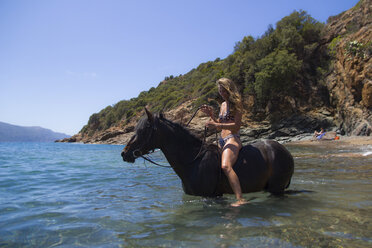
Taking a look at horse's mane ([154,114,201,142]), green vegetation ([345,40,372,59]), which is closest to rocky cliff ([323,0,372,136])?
green vegetation ([345,40,372,59])

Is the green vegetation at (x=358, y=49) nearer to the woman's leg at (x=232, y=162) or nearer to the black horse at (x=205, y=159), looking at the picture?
the black horse at (x=205, y=159)

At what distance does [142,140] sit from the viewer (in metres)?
4.52

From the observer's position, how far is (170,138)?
457 centimetres

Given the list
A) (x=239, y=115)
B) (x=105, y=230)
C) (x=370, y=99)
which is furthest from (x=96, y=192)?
(x=370, y=99)

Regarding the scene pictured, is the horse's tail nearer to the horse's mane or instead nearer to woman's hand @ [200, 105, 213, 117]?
woman's hand @ [200, 105, 213, 117]

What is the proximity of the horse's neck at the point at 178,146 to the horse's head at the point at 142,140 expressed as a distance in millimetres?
176

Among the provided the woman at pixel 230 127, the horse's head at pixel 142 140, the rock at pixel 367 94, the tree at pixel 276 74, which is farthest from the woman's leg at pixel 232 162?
the tree at pixel 276 74

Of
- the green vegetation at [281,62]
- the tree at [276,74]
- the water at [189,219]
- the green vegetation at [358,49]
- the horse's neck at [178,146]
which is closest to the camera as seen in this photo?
the water at [189,219]

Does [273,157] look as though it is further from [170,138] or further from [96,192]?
[96,192]

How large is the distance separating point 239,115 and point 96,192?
429 cm

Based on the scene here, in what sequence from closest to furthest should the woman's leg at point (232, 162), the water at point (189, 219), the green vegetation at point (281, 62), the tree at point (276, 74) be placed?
the water at point (189, 219) → the woman's leg at point (232, 162) → the tree at point (276, 74) → the green vegetation at point (281, 62)

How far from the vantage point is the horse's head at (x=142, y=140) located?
449 cm

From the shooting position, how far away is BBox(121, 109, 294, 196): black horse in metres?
4.24

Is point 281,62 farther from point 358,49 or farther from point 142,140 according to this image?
point 142,140
